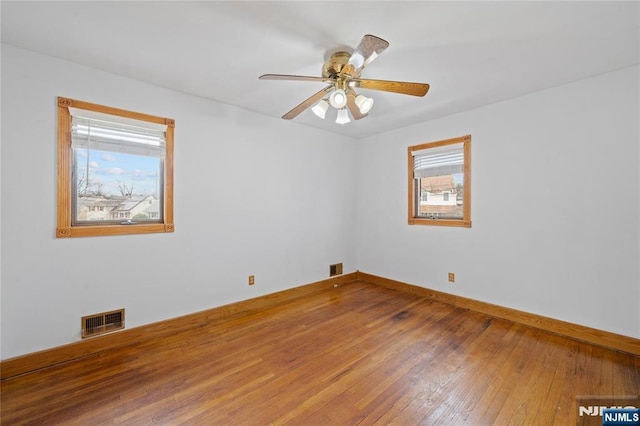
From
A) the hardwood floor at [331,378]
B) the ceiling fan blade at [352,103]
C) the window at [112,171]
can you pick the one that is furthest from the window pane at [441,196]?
the window at [112,171]

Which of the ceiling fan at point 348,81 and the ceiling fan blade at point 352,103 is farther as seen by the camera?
the ceiling fan blade at point 352,103

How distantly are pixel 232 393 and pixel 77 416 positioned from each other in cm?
93

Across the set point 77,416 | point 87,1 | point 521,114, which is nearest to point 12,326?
point 77,416

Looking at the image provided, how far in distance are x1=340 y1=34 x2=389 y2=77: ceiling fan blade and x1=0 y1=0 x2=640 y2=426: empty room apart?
0.02 m

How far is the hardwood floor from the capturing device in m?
1.64

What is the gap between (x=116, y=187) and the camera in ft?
8.22

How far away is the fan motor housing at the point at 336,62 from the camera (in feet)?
6.67

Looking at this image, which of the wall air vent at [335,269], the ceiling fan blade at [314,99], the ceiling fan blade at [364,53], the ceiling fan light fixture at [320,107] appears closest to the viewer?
the ceiling fan blade at [364,53]

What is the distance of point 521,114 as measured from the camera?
2.92 meters

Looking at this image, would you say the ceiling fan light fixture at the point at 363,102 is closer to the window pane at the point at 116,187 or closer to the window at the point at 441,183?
the window at the point at 441,183

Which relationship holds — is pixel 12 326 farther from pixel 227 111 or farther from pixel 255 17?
pixel 255 17

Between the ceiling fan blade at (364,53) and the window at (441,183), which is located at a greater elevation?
the ceiling fan blade at (364,53)

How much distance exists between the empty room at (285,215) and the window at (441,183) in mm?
40

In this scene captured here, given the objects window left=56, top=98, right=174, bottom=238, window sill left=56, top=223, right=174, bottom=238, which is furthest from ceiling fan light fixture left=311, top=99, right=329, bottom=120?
window sill left=56, top=223, right=174, bottom=238
